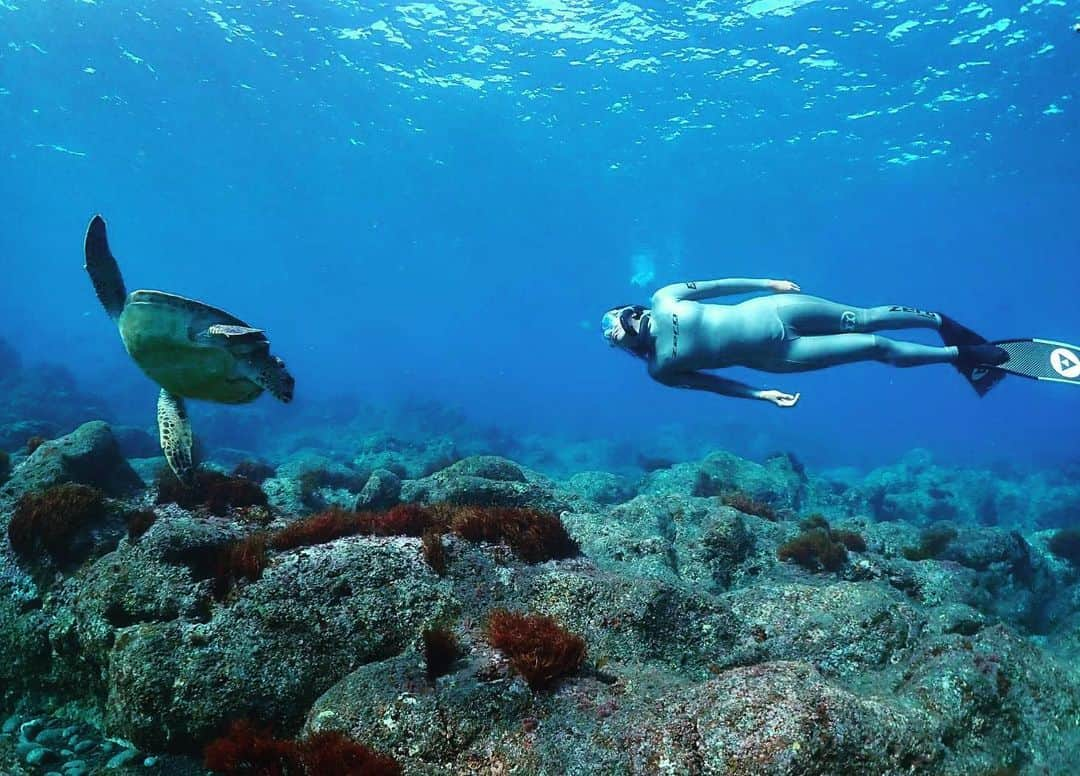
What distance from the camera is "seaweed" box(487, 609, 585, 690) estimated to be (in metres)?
3.88

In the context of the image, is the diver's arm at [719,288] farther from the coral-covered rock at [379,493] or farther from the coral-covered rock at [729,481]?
the coral-covered rock at [729,481]

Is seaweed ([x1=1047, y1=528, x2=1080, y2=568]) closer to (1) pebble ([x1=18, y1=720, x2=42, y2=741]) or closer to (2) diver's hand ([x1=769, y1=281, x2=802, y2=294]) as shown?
(2) diver's hand ([x1=769, y1=281, x2=802, y2=294])

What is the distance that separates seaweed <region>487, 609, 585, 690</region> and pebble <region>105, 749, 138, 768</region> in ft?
9.10

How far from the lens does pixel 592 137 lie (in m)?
42.1

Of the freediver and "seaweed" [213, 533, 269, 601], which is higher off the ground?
the freediver

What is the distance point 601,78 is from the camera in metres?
33.7

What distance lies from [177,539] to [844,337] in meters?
8.11

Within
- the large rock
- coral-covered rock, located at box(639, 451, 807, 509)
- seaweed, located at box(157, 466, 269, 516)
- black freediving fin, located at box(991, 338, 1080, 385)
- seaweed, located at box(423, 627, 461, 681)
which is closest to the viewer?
seaweed, located at box(423, 627, 461, 681)

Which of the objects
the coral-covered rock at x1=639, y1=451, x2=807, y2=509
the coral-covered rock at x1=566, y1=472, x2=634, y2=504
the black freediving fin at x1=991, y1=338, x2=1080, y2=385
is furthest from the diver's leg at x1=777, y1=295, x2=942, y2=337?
the coral-covered rock at x1=566, y1=472, x2=634, y2=504

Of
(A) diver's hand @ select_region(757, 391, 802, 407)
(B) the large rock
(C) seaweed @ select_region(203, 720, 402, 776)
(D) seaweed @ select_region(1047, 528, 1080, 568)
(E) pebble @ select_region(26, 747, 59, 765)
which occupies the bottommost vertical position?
(E) pebble @ select_region(26, 747, 59, 765)

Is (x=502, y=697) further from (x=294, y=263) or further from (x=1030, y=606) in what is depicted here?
(x=294, y=263)

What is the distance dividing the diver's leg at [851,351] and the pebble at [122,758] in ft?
25.7

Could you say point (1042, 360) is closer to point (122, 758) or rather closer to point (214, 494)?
point (122, 758)

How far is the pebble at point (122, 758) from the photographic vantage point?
13.6 ft
